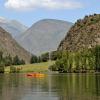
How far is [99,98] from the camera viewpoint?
3219 inches

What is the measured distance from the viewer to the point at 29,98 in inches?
3351

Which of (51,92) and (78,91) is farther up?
(78,91)

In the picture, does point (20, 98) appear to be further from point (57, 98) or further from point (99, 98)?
point (99, 98)

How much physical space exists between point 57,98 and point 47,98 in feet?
6.78

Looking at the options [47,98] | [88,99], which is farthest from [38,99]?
[88,99]

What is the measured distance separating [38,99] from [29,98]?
3.19 m

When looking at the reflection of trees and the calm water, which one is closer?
the reflection of trees

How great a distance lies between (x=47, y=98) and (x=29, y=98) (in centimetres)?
365

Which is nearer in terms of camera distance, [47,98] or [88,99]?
[88,99]

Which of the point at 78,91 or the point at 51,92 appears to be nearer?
the point at 78,91

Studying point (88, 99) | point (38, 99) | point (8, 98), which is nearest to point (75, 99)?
point (88, 99)

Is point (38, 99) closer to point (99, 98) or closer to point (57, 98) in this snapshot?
point (57, 98)

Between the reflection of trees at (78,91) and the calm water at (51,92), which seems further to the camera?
the calm water at (51,92)

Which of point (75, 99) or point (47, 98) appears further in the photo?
point (47, 98)
